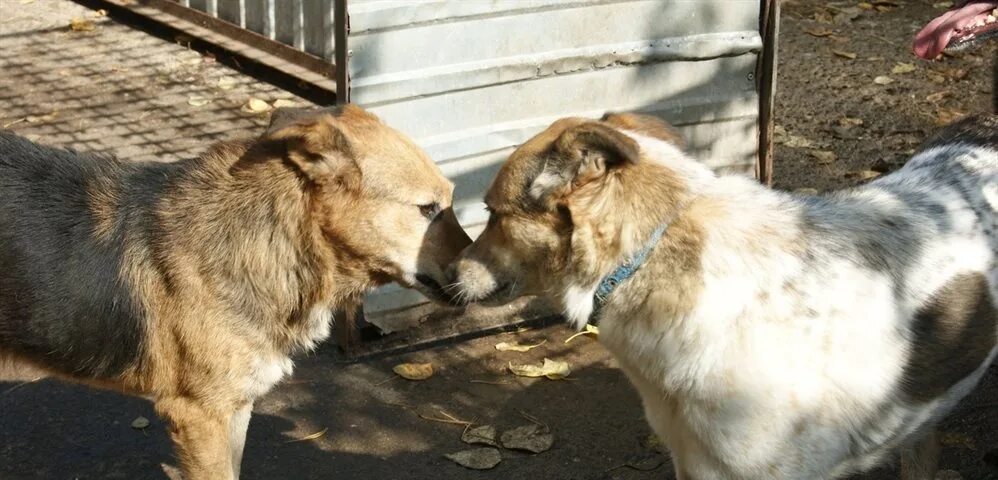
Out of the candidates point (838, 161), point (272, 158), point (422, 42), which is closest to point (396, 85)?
point (422, 42)

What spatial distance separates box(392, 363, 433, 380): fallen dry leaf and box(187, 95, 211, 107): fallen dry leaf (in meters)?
3.88

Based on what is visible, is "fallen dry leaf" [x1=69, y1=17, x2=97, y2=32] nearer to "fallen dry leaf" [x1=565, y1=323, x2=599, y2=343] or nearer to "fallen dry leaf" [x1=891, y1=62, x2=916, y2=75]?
"fallen dry leaf" [x1=565, y1=323, x2=599, y2=343]

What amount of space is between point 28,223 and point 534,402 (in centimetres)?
250

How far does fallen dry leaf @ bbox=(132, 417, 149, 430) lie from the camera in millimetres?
5504

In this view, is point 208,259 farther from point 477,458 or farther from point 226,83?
point 226,83

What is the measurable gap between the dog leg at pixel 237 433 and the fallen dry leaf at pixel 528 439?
125 centimetres

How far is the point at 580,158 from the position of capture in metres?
3.80

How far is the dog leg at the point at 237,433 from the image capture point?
4.63 metres

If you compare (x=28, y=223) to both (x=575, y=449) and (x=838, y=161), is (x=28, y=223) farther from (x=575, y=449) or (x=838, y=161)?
(x=838, y=161)

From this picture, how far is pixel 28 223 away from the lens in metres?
4.45

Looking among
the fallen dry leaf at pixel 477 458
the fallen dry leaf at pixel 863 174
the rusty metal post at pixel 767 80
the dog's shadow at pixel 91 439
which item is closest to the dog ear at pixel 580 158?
the fallen dry leaf at pixel 477 458

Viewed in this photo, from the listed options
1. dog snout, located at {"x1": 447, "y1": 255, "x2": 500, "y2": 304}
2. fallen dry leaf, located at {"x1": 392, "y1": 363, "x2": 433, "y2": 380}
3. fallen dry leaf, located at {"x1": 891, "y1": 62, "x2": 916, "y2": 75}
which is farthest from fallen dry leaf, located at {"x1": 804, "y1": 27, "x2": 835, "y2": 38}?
dog snout, located at {"x1": 447, "y1": 255, "x2": 500, "y2": 304}

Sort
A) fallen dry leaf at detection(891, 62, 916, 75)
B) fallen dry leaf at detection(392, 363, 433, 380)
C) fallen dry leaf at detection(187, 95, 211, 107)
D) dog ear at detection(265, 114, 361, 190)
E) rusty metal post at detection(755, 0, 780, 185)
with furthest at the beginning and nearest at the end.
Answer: fallen dry leaf at detection(891, 62, 916, 75) < fallen dry leaf at detection(187, 95, 211, 107) < rusty metal post at detection(755, 0, 780, 185) < fallen dry leaf at detection(392, 363, 433, 380) < dog ear at detection(265, 114, 361, 190)

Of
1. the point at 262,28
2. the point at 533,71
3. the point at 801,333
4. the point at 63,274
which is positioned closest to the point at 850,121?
the point at 533,71
